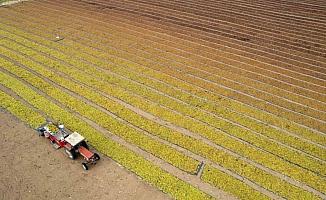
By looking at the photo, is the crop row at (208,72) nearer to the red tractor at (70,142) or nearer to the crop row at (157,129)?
the crop row at (157,129)

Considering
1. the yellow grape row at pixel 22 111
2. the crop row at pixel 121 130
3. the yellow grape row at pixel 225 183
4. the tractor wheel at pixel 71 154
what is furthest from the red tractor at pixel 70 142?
the yellow grape row at pixel 225 183

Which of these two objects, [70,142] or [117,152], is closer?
[70,142]

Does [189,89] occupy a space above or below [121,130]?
above

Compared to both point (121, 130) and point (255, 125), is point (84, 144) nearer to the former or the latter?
point (121, 130)

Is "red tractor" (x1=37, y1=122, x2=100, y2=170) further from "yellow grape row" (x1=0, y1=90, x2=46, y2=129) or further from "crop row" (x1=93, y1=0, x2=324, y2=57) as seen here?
"crop row" (x1=93, y1=0, x2=324, y2=57)

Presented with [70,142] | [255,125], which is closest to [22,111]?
[70,142]

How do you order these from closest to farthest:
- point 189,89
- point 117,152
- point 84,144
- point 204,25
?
1. point 84,144
2. point 117,152
3. point 189,89
4. point 204,25
